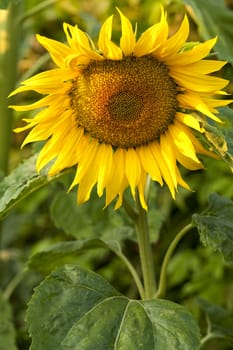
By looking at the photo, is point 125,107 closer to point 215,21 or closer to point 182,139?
point 182,139

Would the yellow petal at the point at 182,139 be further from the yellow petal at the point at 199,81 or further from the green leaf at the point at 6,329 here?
the green leaf at the point at 6,329

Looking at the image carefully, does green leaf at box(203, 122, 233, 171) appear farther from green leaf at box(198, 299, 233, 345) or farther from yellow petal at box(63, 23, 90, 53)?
green leaf at box(198, 299, 233, 345)

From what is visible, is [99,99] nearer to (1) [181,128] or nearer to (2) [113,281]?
(1) [181,128]

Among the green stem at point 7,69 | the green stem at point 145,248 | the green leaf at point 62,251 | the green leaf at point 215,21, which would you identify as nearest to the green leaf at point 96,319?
the green stem at point 145,248

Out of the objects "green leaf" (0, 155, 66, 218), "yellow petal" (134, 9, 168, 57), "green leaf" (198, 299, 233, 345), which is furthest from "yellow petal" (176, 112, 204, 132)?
"green leaf" (198, 299, 233, 345)

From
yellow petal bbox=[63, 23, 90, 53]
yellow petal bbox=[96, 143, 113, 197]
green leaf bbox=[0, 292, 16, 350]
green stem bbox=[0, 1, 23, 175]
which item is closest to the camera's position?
yellow petal bbox=[63, 23, 90, 53]

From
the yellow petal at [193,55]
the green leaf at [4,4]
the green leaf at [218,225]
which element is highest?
the green leaf at [4,4]
